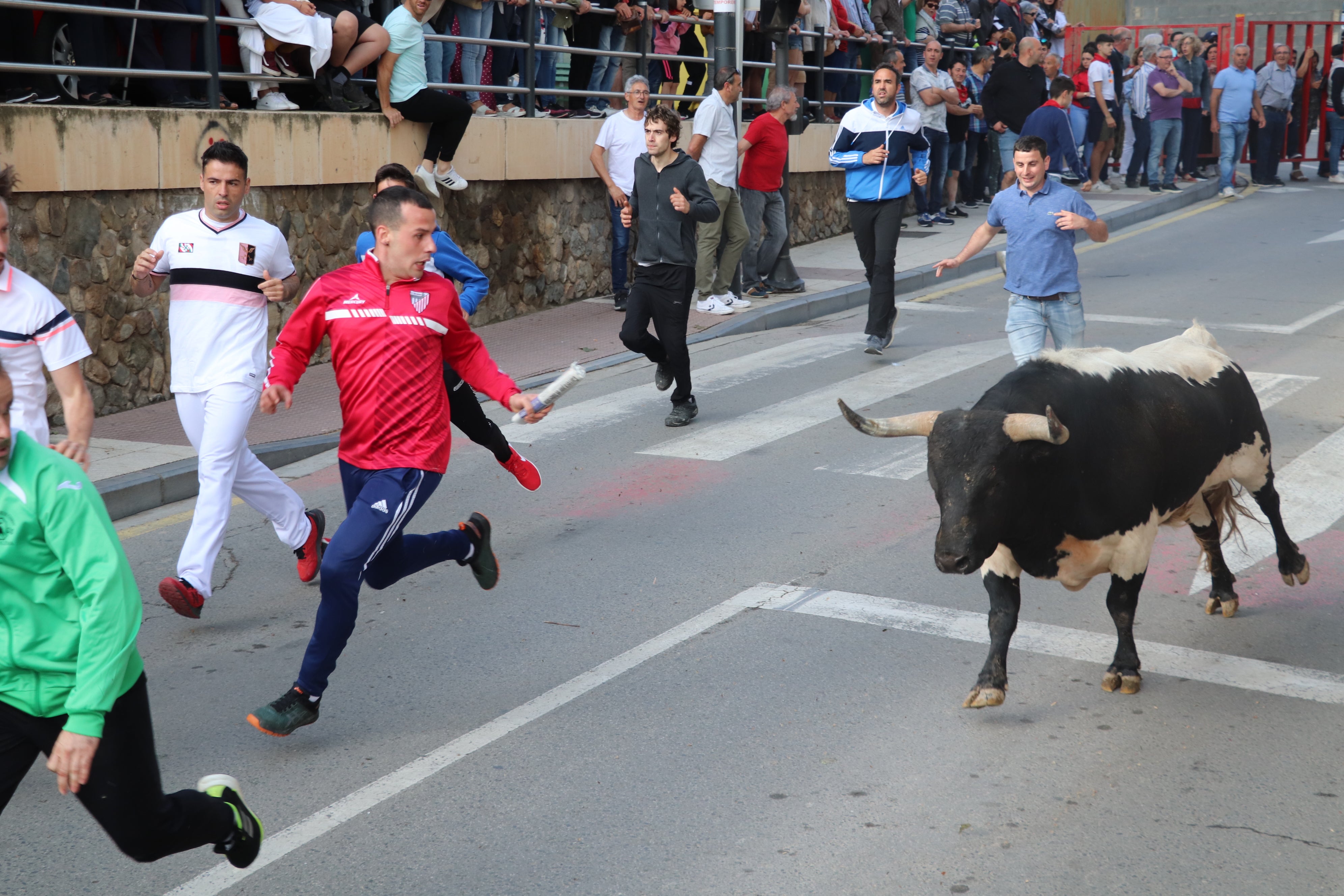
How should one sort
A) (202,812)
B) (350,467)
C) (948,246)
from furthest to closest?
(948,246) < (350,467) < (202,812)

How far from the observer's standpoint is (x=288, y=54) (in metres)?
12.0

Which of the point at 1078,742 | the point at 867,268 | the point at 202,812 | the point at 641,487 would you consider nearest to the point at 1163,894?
the point at 1078,742

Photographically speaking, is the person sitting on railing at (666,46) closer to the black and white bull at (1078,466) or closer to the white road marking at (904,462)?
the white road marking at (904,462)

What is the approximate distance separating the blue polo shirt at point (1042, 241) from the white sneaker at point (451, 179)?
6.34 meters

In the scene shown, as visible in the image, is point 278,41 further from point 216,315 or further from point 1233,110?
point 1233,110

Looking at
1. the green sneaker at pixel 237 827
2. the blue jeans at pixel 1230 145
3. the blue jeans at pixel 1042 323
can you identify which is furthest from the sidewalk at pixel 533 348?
the green sneaker at pixel 237 827

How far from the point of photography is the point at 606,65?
15.9 m

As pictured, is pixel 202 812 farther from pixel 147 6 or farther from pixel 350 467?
pixel 147 6

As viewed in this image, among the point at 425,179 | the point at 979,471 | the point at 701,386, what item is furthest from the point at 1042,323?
the point at 425,179

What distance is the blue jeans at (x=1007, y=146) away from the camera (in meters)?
20.4

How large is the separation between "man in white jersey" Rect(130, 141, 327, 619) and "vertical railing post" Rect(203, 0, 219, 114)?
16.9 feet

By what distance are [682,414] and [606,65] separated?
7387mm

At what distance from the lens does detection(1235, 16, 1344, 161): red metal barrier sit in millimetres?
26375

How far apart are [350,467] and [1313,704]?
3.80 metres
